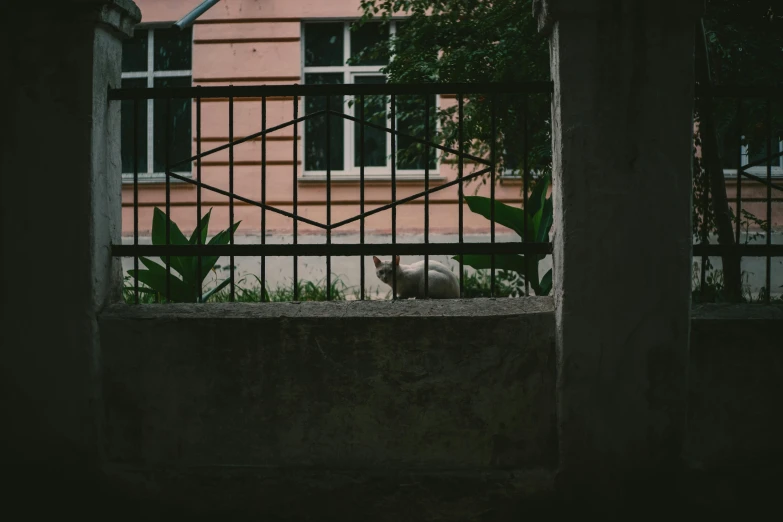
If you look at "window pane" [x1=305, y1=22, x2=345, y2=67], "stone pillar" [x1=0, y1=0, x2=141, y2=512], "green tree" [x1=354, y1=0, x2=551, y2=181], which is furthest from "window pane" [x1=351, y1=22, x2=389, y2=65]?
"stone pillar" [x1=0, y1=0, x2=141, y2=512]

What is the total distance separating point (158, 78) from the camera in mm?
10484

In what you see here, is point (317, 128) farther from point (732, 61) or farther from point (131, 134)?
point (732, 61)

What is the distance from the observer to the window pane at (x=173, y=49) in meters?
10.4

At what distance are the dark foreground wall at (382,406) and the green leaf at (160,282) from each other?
1.27 metres

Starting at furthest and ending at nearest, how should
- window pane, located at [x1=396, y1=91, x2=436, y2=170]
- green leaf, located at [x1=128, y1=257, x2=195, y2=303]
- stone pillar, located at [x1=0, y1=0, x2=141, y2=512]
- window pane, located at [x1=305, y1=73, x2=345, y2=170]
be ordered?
window pane, located at [x1=305, y1=73, x2=345, y2=170]
window pane, located at [x1=396, y1=91, x2=436, y2=170]
green leaf, located at [x1=128, y1=257, x2=195, y2=303]
stone pillar, located at [x1=0, y1=0, x2=141, y2=512]

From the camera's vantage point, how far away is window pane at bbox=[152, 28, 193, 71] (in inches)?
409

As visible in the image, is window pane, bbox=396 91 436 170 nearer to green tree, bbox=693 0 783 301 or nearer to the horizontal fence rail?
the horizontal fence rail

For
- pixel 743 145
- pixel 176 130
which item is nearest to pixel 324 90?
pixel 743 145

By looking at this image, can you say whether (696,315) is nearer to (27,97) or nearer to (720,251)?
(720,251)

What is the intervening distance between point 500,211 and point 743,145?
2.32 meters

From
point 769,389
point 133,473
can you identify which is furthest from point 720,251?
point 133,473

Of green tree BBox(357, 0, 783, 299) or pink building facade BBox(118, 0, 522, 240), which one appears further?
pink building facade BBox(118, 0, 522, 240)

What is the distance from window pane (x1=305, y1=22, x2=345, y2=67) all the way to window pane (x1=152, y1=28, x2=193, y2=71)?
1669 millimetres

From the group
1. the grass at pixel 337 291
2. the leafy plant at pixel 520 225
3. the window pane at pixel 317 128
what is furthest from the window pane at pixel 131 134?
the leafy plant at pixel 520 225
